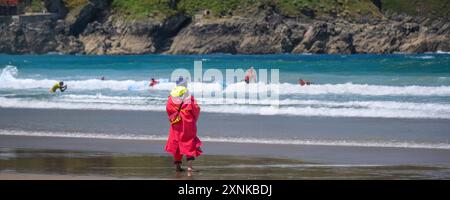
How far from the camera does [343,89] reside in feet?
94.3

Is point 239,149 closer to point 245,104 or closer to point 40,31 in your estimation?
point 245,104

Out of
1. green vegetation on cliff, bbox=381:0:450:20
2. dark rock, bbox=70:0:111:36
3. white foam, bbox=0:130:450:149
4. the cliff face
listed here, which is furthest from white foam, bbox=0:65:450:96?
green vegetation on cliff, bbox=381:0:450:20

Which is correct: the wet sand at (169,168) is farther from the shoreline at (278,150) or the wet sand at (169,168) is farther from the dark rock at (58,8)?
the dark rock at (58,8)

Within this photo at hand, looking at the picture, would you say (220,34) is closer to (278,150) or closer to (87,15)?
(87,15)

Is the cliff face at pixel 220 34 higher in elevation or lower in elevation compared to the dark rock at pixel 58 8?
lower

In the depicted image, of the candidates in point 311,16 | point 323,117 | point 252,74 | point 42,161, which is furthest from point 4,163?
point 311,16

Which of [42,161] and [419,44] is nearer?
[42,161]

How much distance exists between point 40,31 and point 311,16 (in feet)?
88.3

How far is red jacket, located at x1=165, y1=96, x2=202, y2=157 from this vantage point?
37.0 feet

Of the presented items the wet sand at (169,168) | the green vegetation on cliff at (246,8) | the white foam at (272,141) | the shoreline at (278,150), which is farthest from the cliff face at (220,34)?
the wet sand at (169,168)

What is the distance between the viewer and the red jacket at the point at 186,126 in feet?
37.0

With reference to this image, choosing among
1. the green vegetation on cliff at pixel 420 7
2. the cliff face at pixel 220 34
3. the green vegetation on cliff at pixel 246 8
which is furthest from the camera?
the green vegetation on cliff at pixel 420 7

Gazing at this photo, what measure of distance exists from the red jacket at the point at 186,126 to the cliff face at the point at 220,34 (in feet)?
242

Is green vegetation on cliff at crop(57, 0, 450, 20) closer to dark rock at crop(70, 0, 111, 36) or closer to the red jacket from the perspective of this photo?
dark rock at crop(70, 0, 111, 36)
